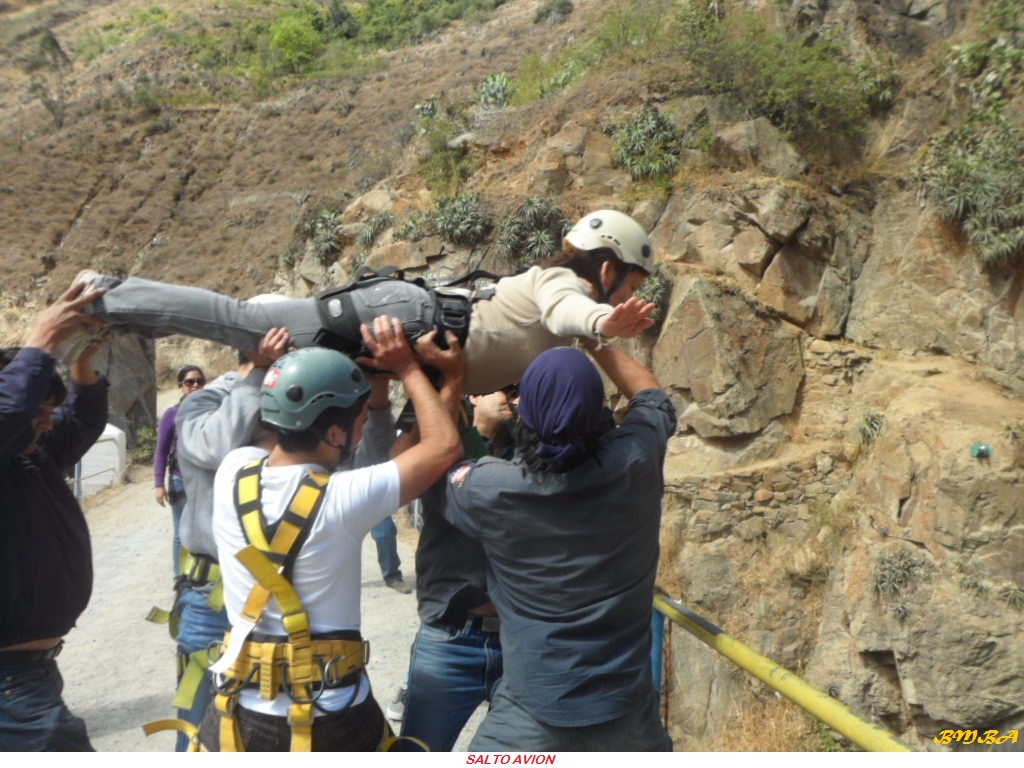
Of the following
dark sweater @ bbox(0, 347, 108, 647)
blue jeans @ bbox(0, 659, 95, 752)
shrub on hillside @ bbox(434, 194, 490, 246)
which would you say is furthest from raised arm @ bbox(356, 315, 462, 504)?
shrub on hillside @ bbox(434, 194, 490, 246)

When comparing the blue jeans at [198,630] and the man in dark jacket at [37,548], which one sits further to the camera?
the blue jeans at [198,630]

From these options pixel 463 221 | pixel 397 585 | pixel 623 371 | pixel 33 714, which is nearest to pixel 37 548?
pixel 33 714

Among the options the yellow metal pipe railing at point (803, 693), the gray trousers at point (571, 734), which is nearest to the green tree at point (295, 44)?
the yellow metal pipe railing at point (803, 693)

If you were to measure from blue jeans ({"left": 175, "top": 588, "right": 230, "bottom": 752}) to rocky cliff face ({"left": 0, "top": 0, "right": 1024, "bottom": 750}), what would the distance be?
271 inches

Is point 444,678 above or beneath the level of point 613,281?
beneath

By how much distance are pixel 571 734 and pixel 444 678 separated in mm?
682

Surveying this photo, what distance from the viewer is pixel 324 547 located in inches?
87.5

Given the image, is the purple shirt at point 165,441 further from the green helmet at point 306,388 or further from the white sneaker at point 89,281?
the green helmet at point 306,388

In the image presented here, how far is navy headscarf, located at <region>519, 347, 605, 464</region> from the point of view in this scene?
213 cm

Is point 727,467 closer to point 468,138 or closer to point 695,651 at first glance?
point 695,651

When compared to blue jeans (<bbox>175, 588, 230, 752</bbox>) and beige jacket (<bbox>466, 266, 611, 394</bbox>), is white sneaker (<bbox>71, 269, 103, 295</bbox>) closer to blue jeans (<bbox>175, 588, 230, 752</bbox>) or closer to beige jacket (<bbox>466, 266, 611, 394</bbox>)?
beige jacket (<bbox>466, 266, 611, 394</bbox>)

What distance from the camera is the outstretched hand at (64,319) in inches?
99.8

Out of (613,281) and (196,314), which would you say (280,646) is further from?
(613,281)

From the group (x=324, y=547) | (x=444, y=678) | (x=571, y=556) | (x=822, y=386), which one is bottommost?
(x=822, y=386)
